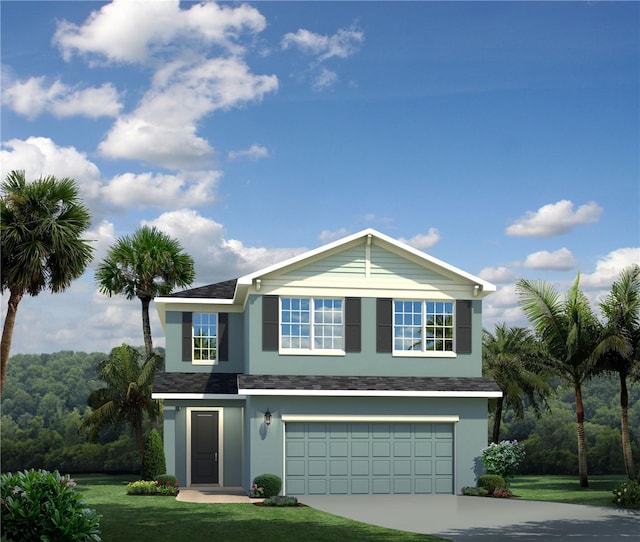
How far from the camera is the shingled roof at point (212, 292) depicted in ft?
100

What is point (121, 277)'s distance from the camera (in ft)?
133

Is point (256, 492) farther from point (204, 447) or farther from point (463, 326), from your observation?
point (463, 326)

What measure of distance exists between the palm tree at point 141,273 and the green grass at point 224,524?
1646 centimetres

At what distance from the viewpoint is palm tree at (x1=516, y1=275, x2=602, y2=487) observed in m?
29.5

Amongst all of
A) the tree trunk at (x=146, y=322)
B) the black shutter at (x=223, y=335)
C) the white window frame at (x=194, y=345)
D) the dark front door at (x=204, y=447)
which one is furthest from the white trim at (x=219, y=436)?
the tree trunk at (x=146, y=322)

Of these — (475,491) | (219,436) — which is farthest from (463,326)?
(219,436)

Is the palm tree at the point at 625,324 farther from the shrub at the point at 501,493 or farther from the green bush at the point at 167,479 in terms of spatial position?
the green bush at the point at 167,479

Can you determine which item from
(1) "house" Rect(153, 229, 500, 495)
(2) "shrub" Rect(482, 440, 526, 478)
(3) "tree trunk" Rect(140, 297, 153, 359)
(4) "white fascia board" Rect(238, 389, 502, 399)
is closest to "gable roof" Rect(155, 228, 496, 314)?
(1) "house" Rect(153, 229, 500, 495)

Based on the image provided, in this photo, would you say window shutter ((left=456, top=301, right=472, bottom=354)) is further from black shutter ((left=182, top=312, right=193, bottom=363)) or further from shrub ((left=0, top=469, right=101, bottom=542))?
shrub ((left=0, top=469, right=101, bottom=542))

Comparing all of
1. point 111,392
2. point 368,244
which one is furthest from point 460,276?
point 111,392

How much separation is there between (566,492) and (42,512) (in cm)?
1900

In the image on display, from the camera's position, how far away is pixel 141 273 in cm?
4016

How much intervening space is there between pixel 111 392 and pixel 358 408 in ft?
50.8

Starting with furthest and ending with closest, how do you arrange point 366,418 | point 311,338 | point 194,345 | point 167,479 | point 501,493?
point 194,345, point 167,479, point 311,338, point 366,418, point 501,493
